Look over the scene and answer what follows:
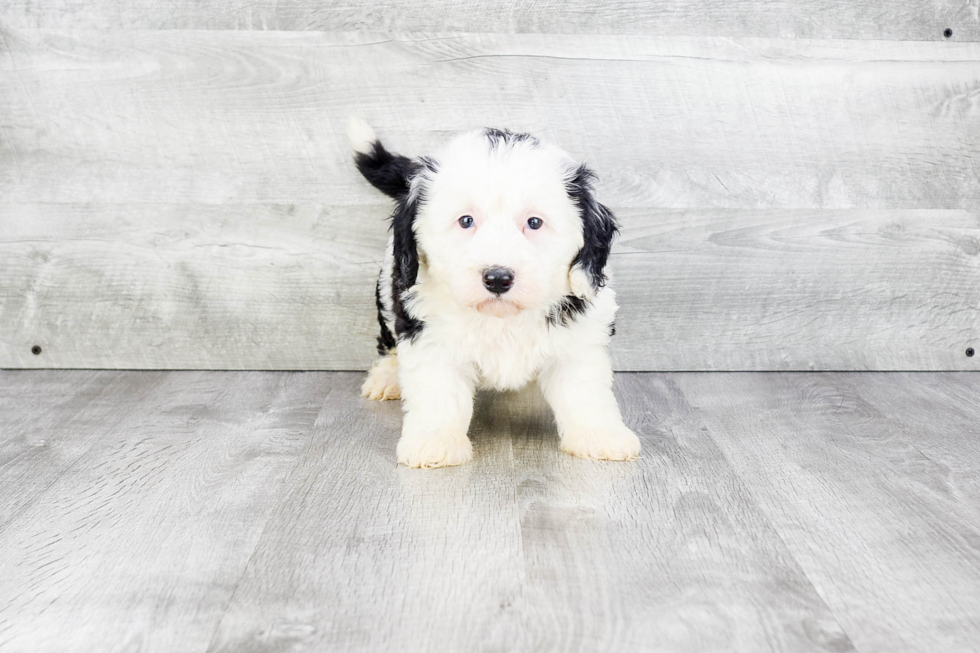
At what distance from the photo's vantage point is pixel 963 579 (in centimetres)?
152

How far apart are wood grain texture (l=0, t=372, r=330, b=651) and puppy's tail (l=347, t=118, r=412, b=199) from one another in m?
0.67

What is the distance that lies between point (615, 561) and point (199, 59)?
2026 mm

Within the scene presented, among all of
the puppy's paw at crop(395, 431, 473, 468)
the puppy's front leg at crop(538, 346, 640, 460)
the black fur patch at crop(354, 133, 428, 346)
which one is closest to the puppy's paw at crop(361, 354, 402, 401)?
the black fur patch at crop(354, 133, 428, 346)

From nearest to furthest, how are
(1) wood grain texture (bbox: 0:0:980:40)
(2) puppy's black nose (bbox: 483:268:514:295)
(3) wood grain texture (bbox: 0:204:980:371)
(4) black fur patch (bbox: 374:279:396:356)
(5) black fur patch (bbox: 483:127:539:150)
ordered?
1. (2) puppy's black nose (bbox: 483:268:514:295)
2. (5) black fur patch (bbox: 483:127:539:150)
3. (4) black fur patch (bbox: 374:279:396:356)
4. (1) wood grain texture (bbox: 0:0:980:40)
5. (3) wood grain texture (bbox: 0:204:980:371)

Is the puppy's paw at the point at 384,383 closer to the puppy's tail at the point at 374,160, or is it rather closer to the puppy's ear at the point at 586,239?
the puppy's tail at the point at 374,160

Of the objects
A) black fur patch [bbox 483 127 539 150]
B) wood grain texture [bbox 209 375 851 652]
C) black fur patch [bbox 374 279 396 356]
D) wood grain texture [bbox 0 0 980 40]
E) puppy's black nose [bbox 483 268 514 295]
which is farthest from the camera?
wood grain texture [bbox 0 0 980 40]

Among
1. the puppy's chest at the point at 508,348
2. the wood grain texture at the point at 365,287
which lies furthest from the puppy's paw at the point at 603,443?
the wood grain texture at the point at 365,287

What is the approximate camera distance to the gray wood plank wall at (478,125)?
273 centimetres

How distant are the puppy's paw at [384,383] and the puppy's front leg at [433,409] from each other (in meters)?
0.47

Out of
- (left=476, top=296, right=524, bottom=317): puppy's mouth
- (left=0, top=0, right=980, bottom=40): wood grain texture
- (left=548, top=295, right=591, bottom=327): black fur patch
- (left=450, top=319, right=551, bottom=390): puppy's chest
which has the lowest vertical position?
(left=450, top=319, right=551, bottom=390): puppy's chest

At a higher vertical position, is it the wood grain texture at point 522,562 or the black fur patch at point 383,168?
the black fur patch at point 383,168

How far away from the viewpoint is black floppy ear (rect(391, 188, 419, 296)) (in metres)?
2.04

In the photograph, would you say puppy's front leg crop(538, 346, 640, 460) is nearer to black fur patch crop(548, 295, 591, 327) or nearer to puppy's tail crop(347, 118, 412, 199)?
black fur patch crop(548, 295, 591, 327)

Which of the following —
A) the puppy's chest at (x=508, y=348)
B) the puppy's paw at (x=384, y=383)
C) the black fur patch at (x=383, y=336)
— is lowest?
the puppy's paw at (x=384, y=383)
